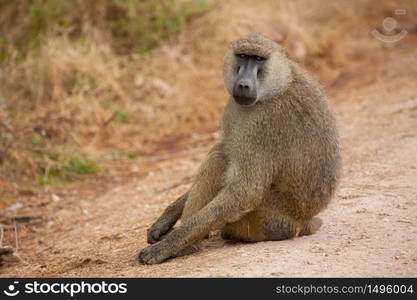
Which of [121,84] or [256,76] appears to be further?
[121,84]

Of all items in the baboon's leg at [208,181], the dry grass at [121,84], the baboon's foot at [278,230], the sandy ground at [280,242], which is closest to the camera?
the sandy ground at [280,242]

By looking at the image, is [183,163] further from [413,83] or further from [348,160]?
[413,83]

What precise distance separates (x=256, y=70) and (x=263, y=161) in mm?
749

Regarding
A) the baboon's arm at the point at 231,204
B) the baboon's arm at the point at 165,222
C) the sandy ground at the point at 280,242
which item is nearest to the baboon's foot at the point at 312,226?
the sandy ground at the point at 280,242

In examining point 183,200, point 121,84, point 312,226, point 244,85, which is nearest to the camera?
point 244,85

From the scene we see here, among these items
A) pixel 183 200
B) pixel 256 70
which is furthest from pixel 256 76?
pixel 183 200

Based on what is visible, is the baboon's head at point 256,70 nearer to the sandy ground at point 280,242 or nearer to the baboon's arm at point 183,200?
the baboon's arm at point 183,200

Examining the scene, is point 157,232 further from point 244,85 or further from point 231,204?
point 244,85

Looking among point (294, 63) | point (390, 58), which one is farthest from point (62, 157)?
A: point (390, 58)

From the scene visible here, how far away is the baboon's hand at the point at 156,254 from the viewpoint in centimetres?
561

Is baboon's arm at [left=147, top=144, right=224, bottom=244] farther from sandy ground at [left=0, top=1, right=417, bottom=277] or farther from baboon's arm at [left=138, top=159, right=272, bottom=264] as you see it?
sandy ground at [left=0, top=1, right=417, bottom=277]

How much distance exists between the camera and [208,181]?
221 inches

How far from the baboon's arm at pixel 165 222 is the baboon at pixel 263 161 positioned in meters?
0.37

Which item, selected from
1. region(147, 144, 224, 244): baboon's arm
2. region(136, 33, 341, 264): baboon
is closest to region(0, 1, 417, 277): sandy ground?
region(136, 33, 341, 264): baboon
